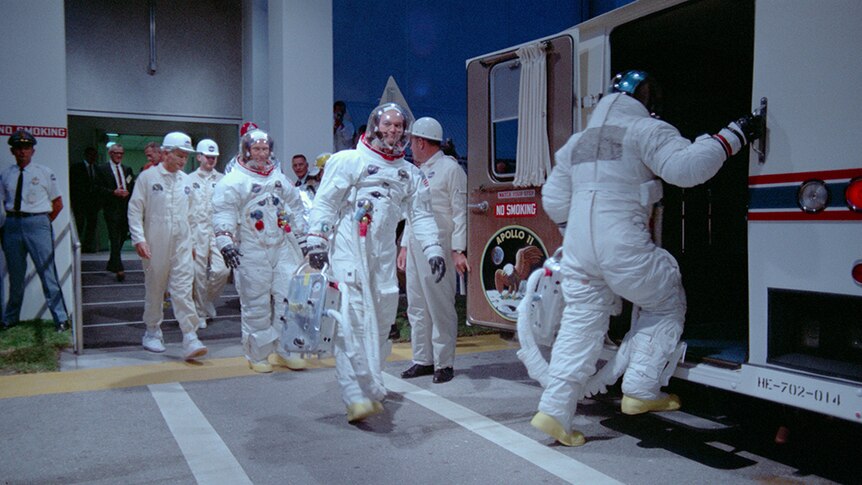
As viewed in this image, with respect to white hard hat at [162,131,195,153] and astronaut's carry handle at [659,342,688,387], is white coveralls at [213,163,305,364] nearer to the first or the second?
white hard hat at [162,131,195,153]

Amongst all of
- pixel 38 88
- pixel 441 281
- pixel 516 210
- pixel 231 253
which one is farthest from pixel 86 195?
pixel 516 210

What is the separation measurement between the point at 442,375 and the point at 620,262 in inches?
97.3

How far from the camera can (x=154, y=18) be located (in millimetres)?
12750

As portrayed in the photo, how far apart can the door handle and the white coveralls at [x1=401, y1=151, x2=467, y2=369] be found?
0.37 feet

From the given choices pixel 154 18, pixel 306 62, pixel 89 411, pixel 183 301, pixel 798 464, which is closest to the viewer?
pixel 798 464

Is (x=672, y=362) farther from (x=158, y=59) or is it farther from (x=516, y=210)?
(x=158, y=59)

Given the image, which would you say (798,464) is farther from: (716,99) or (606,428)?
(716,99)

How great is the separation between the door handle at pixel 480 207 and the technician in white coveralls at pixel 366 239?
853 millimetres

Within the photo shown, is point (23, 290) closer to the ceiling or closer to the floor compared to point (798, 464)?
closer to the ceiling

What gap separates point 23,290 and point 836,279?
814 centimetres

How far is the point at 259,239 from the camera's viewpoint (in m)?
6.40

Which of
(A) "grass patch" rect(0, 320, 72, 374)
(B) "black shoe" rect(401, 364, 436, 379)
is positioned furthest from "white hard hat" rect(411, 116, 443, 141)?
(A) "grass patch" rect(0, 320, 72, 374)

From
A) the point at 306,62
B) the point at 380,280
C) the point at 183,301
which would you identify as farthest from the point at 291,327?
the point at 306,62

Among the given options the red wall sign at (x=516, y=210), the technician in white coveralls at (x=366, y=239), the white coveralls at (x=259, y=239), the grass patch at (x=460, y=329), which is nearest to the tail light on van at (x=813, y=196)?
the red wall sign at (x=516, y=210)
